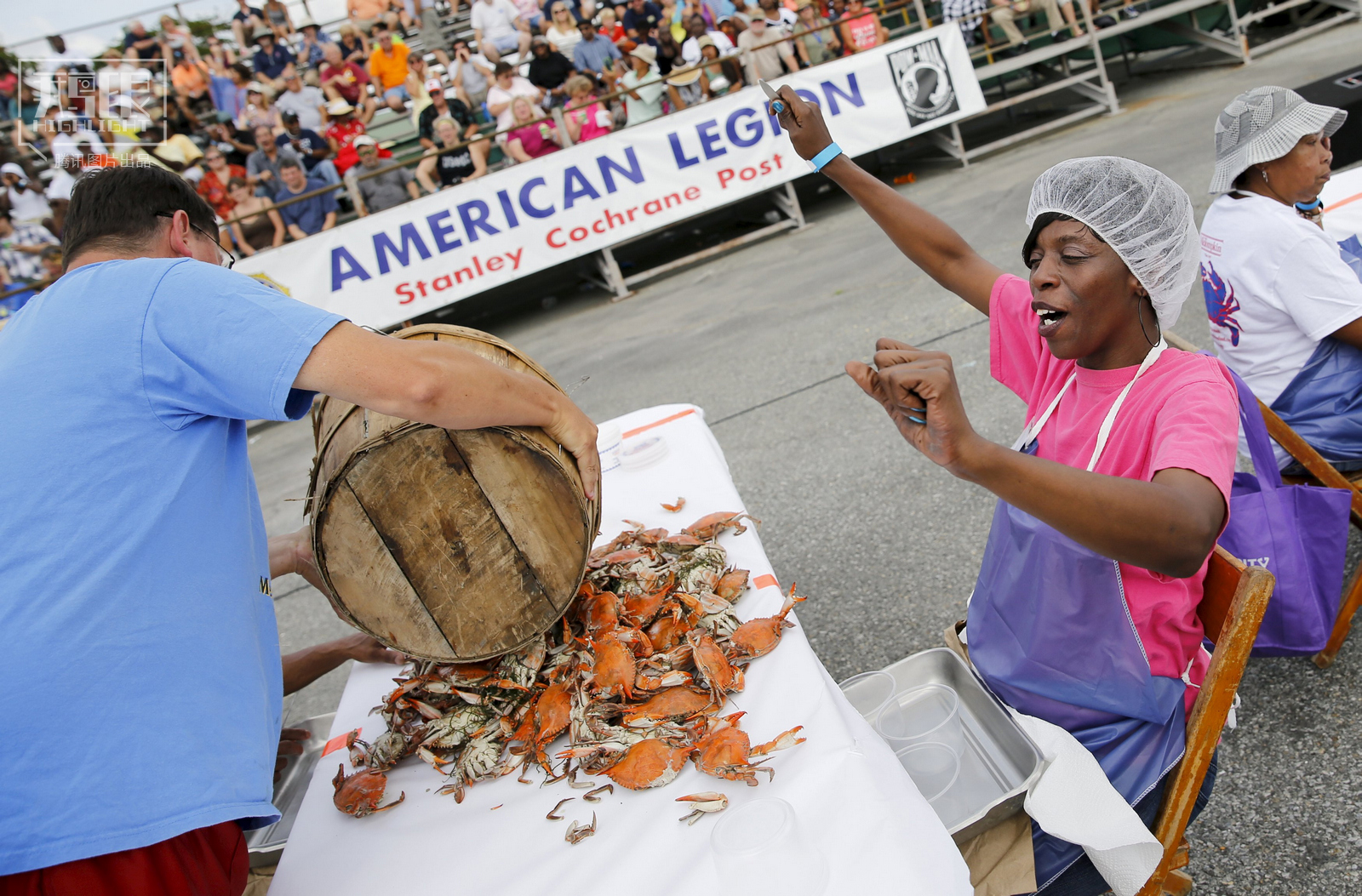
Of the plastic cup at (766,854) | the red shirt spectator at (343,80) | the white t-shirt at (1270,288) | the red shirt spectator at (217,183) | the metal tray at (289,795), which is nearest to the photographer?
the plastic cup at (766,854)

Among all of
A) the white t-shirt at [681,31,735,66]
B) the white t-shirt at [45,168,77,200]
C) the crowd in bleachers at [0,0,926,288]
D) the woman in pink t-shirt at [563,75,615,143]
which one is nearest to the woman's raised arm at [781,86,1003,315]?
the crowd in bleachers at [0,0,926,288]

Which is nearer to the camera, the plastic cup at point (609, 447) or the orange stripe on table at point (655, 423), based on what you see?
the plastic cup at point (609, 447)

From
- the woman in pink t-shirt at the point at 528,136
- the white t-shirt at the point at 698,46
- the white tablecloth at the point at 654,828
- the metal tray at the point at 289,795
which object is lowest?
the metal tray at the point at 289,795

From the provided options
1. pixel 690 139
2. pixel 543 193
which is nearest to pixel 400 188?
pixel 543 193

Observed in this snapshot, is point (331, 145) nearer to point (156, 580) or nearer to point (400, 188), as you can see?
point (400, 188)

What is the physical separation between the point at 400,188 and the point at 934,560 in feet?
26.3

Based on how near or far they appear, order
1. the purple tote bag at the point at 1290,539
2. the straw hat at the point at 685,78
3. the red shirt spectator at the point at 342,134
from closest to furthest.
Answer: the purple tote bag at the point at 1290,539 → the straw hat at the point at 685,78 → the red shirt spectator at the point at 342,134

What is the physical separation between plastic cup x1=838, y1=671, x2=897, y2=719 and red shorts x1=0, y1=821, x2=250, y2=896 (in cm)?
138

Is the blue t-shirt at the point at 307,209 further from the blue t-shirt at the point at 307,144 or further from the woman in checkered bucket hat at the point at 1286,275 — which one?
the woman in checkered bucket hat at the point at 1286,275

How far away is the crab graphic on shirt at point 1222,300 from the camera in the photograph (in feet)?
9.40

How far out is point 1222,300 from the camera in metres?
2.91

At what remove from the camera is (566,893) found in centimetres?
147

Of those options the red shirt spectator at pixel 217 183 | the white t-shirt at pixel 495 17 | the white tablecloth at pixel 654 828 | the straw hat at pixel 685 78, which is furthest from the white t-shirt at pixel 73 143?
the white tablecloth at pixel 654 828

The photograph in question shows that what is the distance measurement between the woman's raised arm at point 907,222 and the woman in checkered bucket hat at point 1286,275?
39.9 inches
